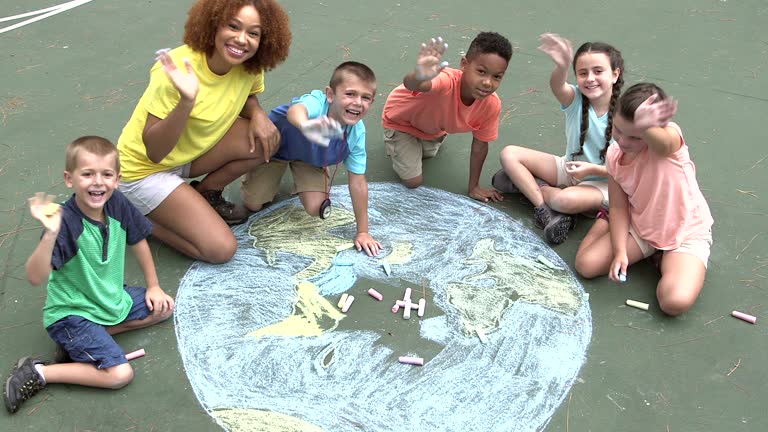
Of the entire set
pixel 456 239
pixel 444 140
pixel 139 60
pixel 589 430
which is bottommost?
pixel 589 430

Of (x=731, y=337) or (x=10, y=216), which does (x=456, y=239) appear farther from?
(x=10, y=216)

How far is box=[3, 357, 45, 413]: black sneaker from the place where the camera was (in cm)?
274

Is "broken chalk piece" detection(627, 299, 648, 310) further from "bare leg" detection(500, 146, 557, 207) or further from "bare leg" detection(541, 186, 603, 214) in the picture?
"bare leg" detection(500, 146, 557, 207)

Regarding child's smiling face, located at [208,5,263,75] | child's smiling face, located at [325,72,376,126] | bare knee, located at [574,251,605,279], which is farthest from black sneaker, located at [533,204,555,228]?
child's smiling face, located at [208,5,263,75]

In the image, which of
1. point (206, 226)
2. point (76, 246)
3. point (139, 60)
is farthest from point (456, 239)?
point (139, 60)

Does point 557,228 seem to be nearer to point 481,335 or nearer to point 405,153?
point 481,335

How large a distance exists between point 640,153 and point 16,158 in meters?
3.30

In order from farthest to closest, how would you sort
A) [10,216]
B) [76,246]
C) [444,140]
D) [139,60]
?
[139,60] → [444,140] → [10,216] → [76,246]

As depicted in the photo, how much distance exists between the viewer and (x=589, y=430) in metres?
2.80

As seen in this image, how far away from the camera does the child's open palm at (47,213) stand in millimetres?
2508

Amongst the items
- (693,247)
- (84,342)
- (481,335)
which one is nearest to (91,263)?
(84,342)

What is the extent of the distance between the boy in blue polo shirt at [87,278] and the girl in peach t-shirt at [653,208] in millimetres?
2101

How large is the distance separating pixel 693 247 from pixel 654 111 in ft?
2.43

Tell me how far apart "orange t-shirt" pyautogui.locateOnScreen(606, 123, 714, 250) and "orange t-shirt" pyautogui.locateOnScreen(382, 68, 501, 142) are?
715mm
